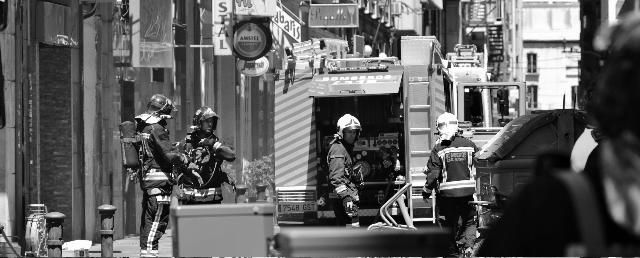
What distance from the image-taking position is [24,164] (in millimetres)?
18500

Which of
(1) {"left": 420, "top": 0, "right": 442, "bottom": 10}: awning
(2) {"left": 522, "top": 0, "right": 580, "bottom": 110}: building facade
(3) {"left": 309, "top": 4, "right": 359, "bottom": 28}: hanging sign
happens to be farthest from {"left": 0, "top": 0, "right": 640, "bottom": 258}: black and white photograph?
(2) {"left": 522, "top": 0, "right": 580, "bottom": 110}: building facade

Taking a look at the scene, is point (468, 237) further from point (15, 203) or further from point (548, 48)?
point (548, 48)

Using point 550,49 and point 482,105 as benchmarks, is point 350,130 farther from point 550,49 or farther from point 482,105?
point 550,49

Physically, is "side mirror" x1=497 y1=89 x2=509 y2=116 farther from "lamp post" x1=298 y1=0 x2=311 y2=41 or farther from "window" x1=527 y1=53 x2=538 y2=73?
"window" x1=527 y1=53 x2=538 y2=73

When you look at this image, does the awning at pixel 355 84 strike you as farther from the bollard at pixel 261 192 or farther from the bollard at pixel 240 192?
the bollard at pixel 261 192

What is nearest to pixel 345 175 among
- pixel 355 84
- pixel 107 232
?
pixel 355 84

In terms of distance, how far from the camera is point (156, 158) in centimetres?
1543

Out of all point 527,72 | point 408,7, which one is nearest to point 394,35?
point 408,7

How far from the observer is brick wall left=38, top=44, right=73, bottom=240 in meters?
19.9

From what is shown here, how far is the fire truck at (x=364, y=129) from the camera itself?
20.5 meters

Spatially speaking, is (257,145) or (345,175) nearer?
(345,175)

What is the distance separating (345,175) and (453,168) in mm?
1413

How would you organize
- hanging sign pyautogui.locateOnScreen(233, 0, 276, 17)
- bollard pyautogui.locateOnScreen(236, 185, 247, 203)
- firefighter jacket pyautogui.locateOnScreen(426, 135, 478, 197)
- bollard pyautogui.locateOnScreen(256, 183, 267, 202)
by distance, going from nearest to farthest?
firefighter jacket pyautogui.locateOnScreen(426, 135, 478, 197) → bollard pyautogui.locateOnScreen(236, 185, 247, 203) → hanging sign pyautogui.locateOnScreen(233, 0, 276, 17) → bollard pyautogui.locateOnScreen(256, 183, 267, 202)

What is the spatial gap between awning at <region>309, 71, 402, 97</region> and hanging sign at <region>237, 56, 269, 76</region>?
20.7ft
